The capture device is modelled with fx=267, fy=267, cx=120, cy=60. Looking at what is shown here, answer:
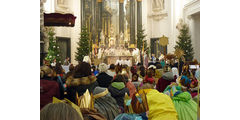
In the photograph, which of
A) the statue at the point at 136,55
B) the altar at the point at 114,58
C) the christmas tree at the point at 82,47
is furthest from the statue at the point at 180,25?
the christmas tree at the point at 82,47

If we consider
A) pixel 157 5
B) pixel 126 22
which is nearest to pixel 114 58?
pixel 126 22

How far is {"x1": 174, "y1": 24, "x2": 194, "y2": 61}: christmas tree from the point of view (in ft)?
44.9

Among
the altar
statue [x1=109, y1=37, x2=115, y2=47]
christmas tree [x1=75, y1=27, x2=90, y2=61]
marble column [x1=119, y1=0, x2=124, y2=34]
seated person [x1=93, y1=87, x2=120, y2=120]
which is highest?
marble column [x1=119, y1=0, x2=124, y2=34]

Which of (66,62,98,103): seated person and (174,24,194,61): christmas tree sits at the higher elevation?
(174,24,194,61): christmas tree

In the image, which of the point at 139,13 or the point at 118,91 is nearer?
the point at 118,91

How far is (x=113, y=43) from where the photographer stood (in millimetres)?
18984

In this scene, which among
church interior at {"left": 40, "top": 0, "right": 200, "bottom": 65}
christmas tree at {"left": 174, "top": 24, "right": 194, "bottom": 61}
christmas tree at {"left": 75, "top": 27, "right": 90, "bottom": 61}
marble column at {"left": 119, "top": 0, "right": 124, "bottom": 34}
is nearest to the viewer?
christmas tree at {"left": 174, "top": 24, "right": 194, "bottom": 61}

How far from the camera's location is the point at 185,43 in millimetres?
14047

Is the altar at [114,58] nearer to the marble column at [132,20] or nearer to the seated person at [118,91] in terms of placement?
the marble column at [132,20]

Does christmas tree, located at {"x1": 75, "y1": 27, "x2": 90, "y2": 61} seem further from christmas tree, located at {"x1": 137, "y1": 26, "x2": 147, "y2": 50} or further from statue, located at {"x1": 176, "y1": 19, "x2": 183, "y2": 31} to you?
statue, located at {"x1": 176, "y1": 19, "x2": 183, "y2": 31}

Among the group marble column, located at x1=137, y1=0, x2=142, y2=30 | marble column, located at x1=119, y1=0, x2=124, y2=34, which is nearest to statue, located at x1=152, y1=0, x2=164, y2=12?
marble column, located at x1=137, y1=0, x2=142, y2=30

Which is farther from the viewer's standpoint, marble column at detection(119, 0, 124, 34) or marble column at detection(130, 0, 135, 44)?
marble column at detection(119, 0, 124, 34)

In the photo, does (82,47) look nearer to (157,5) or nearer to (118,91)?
(157,5)
